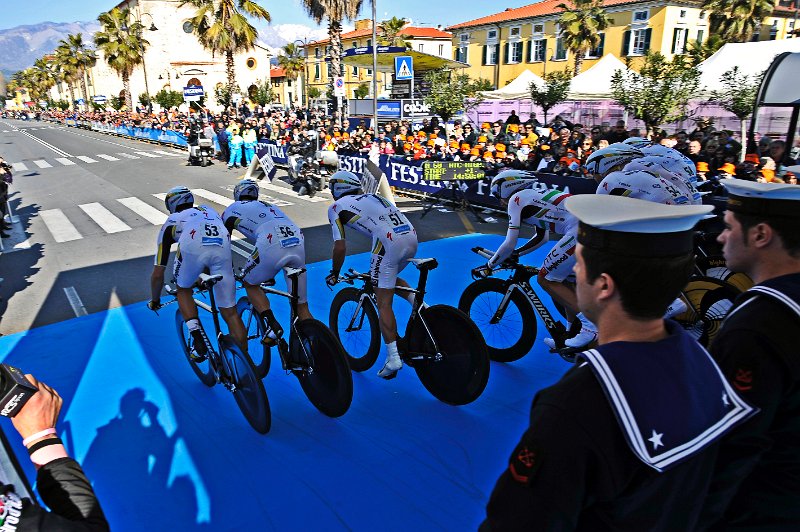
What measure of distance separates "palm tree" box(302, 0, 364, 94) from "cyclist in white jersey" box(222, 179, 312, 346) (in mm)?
21729

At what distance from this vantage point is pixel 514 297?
17.6 ft

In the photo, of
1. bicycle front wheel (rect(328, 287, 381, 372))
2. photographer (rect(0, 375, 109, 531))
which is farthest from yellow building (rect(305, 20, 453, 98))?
photographer (rect(0, 375, 109, 531))

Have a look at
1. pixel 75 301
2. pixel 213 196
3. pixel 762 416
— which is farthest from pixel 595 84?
pixel 762 416

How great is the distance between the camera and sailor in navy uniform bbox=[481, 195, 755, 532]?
3.99 ft

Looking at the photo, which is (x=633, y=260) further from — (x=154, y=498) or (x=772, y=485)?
(x=154, y=498)

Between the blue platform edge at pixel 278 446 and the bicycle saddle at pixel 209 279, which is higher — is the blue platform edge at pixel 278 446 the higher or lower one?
the lower one

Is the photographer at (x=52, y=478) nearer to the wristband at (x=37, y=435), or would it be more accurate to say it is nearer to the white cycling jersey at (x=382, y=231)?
the wristband at (x=37, y=435)

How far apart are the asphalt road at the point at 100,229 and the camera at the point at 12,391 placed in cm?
626

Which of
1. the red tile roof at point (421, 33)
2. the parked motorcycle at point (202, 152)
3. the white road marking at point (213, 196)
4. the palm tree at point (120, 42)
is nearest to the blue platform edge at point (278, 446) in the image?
the white road marking at point (213, 196)

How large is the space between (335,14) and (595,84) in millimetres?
12690

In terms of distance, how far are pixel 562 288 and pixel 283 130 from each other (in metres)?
21.5

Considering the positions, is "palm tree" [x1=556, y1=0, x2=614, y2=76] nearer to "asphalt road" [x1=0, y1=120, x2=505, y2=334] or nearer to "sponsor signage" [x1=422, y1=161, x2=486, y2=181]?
"asphalt road" [x1=0, y1=120, x2=505, y2=334]

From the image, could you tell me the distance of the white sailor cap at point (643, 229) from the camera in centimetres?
131

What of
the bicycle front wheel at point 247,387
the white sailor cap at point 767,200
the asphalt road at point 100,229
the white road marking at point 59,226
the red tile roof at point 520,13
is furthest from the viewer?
the red tile roof at point 520,13
